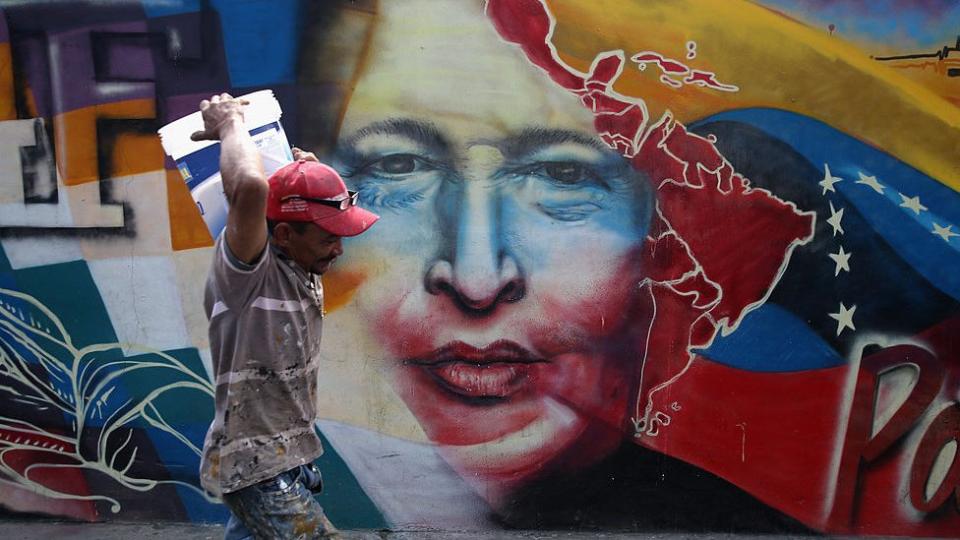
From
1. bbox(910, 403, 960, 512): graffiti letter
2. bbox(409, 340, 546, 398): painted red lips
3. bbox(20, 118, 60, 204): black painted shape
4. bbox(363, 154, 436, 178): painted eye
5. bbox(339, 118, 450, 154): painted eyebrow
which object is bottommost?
bbox(910, 403, 960, 512): graffiti letter

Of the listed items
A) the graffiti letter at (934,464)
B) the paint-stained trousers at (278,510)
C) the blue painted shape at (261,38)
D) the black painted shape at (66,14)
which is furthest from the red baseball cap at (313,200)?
the graffiti letter at (934,464)

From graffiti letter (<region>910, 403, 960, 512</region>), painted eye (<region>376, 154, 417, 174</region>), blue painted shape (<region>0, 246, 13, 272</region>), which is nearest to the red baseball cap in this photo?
painted eye (<region>376, 154, 417, 174</region>)

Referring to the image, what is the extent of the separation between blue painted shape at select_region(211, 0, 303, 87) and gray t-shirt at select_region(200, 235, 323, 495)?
191cm

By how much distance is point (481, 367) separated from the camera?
4594 mm

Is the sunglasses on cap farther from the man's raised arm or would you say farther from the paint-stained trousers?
the paint-stained trousers

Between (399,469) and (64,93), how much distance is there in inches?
89.8

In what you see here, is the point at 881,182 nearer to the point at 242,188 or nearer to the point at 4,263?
the point at 242,188

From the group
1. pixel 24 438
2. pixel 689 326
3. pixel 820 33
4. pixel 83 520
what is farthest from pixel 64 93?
pixel 820 33

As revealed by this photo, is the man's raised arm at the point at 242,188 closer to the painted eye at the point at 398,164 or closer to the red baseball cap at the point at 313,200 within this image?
the red baseball cap at the point at 313,200

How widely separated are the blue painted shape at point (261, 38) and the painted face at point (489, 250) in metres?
0.35

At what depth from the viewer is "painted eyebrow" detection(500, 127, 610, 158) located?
4477 mm

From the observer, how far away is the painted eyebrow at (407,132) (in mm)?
4492

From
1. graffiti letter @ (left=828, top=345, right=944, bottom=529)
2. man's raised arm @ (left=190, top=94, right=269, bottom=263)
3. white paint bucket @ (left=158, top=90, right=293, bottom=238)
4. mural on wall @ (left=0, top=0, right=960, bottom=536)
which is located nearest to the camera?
man's raised arm @ (left=190, top=94, right=269, bottom=263)

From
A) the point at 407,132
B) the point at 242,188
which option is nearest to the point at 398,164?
the point at 407,132
